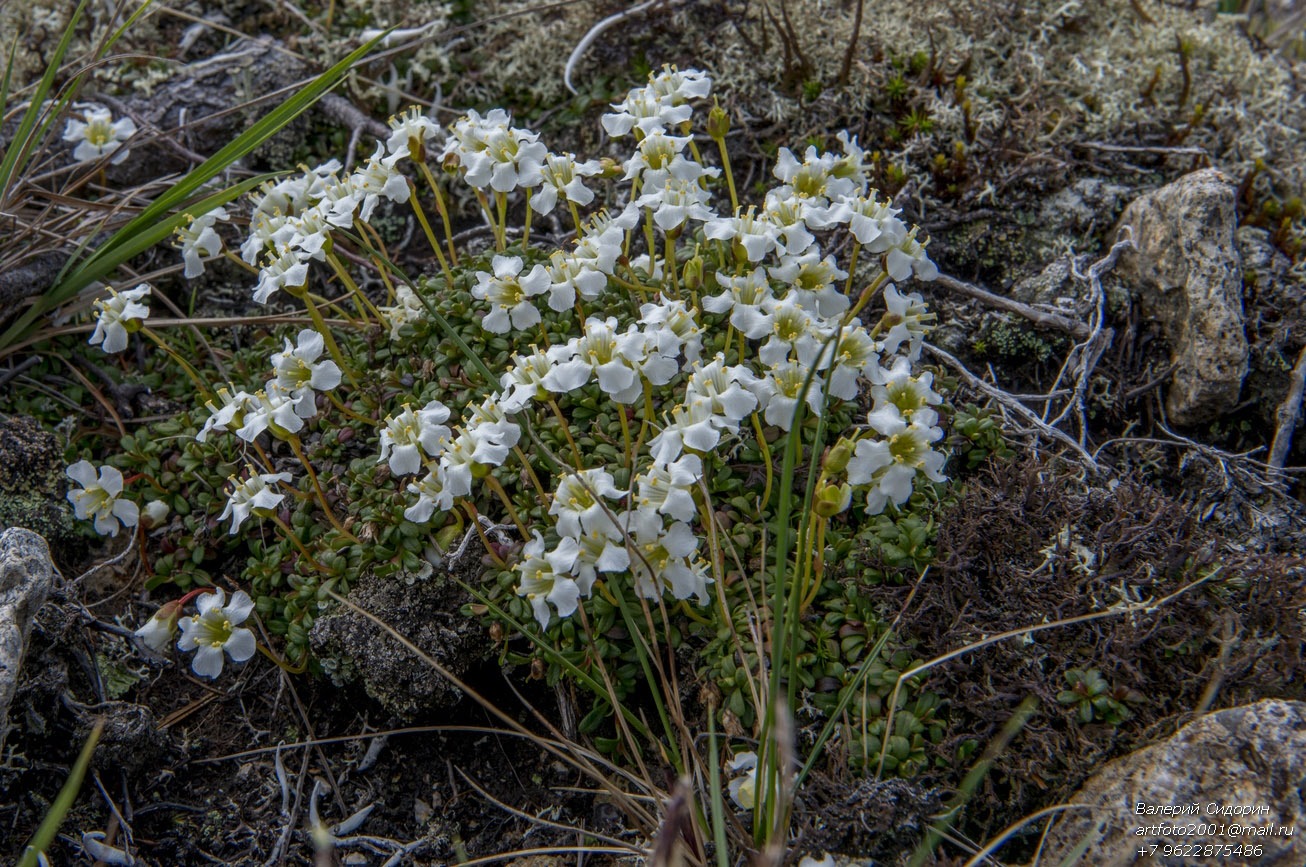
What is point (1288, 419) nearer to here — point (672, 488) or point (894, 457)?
point (894, 457)

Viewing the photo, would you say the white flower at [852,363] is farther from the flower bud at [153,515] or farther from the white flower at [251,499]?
the flower bud at [153,515]

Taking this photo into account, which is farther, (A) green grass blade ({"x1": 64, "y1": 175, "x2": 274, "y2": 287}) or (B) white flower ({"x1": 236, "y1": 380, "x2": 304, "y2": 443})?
(A) green grass blade ({"x1": 64, "y1": 175, "x2": 274, "y2": 287})

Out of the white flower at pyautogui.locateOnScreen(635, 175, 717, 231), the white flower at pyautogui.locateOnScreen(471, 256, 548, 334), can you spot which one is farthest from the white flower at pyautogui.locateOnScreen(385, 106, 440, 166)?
the white flower at pyautogui.locateOnScreen(635, 175, 717, 231)

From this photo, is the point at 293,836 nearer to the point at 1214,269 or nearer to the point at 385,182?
the point at 385,182

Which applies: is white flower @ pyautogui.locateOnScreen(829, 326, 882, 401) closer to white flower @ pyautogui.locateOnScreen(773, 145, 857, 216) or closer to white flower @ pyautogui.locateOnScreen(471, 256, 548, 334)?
white flower @ pyautogui.locateOnScreen(773, 145, 857, 216)

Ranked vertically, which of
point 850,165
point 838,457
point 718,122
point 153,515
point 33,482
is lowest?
point 153,515

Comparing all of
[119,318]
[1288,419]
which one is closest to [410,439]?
[119,318]

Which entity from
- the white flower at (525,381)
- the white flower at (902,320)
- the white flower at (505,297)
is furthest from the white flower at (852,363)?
the white flower at (505,297)

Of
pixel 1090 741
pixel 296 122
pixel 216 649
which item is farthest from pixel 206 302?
pixel 1090 741
